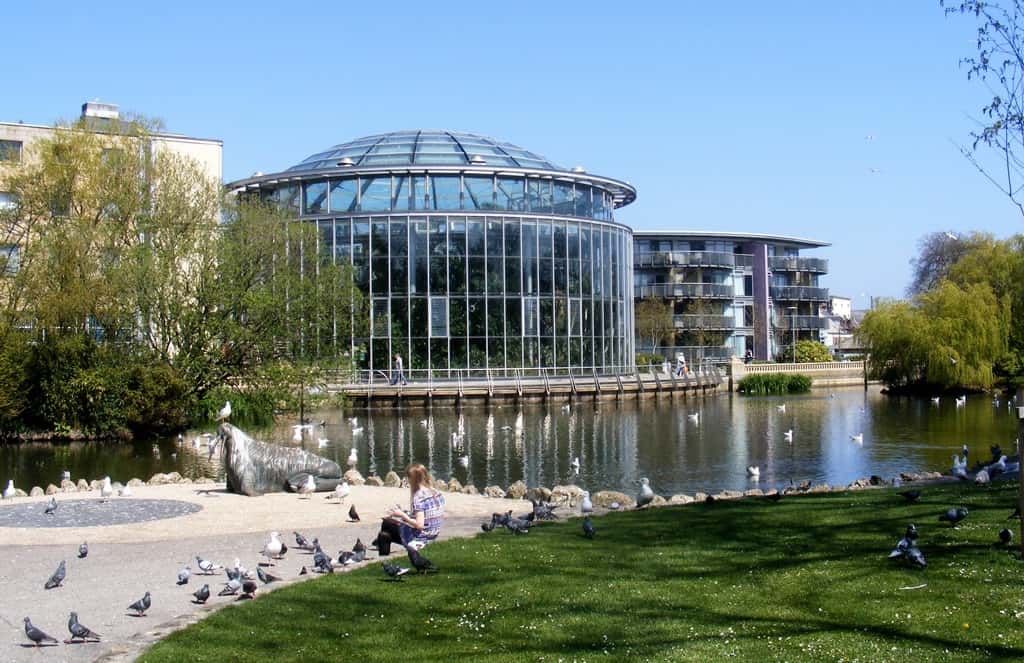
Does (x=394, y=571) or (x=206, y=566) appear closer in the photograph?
(x=394, y=571)

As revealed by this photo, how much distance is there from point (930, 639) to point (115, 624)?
26.1 feet

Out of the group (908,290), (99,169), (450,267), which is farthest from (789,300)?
(99,169)

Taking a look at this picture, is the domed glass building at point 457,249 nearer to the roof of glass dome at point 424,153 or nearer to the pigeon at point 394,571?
the roof of glass dome at point 424,153

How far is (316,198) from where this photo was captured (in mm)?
58812

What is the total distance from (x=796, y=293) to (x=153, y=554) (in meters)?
90.9

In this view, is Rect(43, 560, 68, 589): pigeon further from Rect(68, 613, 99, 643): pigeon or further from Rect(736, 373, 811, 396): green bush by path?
Rect(736, 373, 811, 396): green bush by path

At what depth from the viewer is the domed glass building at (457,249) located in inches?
2245

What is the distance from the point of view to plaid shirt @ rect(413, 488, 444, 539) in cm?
1394

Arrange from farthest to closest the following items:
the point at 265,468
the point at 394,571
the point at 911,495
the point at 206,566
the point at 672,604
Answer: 1. the point at 265,468
2. the point at 911,495
3. the point at 206,566
4. the point at 394,571
5. the point at 672,604

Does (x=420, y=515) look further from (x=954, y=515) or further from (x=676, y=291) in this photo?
(x=676, y=291)

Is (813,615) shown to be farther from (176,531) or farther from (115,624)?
(176,531)

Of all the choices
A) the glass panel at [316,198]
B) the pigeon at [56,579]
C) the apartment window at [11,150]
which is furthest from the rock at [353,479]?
the glass panel at [316,198]

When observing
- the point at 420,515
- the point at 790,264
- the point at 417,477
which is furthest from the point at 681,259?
the point at 420,515

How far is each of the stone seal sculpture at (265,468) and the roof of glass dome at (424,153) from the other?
122 feet
